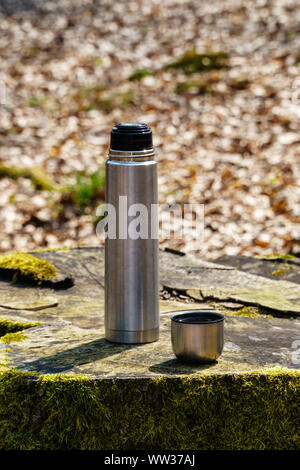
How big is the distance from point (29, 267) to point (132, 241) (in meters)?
1.03

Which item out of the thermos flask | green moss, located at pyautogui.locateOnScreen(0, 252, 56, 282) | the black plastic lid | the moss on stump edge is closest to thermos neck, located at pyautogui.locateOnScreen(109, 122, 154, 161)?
the thermos flask

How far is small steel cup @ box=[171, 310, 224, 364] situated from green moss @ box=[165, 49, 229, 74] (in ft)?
21.0

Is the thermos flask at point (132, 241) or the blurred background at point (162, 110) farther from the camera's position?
the blurred background at point (162, 110)

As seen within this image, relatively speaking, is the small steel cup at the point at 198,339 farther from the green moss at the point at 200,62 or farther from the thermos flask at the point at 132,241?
the green moss at the point at 200,62

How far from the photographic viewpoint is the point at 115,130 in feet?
8.77

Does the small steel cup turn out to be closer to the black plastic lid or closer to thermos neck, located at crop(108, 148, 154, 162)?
the black plastic lid

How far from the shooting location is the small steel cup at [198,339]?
2422 millimetres

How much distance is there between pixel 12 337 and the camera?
280cm

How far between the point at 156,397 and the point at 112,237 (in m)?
0.64

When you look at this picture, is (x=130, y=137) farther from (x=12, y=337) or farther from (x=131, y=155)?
(x=12, y=337)

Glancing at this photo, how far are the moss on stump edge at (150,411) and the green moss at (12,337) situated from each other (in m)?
0.35

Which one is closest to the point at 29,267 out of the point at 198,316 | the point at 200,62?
the point at 198,316

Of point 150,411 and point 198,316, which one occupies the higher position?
point 198,316

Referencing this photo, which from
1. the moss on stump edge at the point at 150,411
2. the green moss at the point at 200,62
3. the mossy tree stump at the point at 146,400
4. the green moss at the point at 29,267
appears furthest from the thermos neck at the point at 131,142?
the green moss at the point at 200,62
